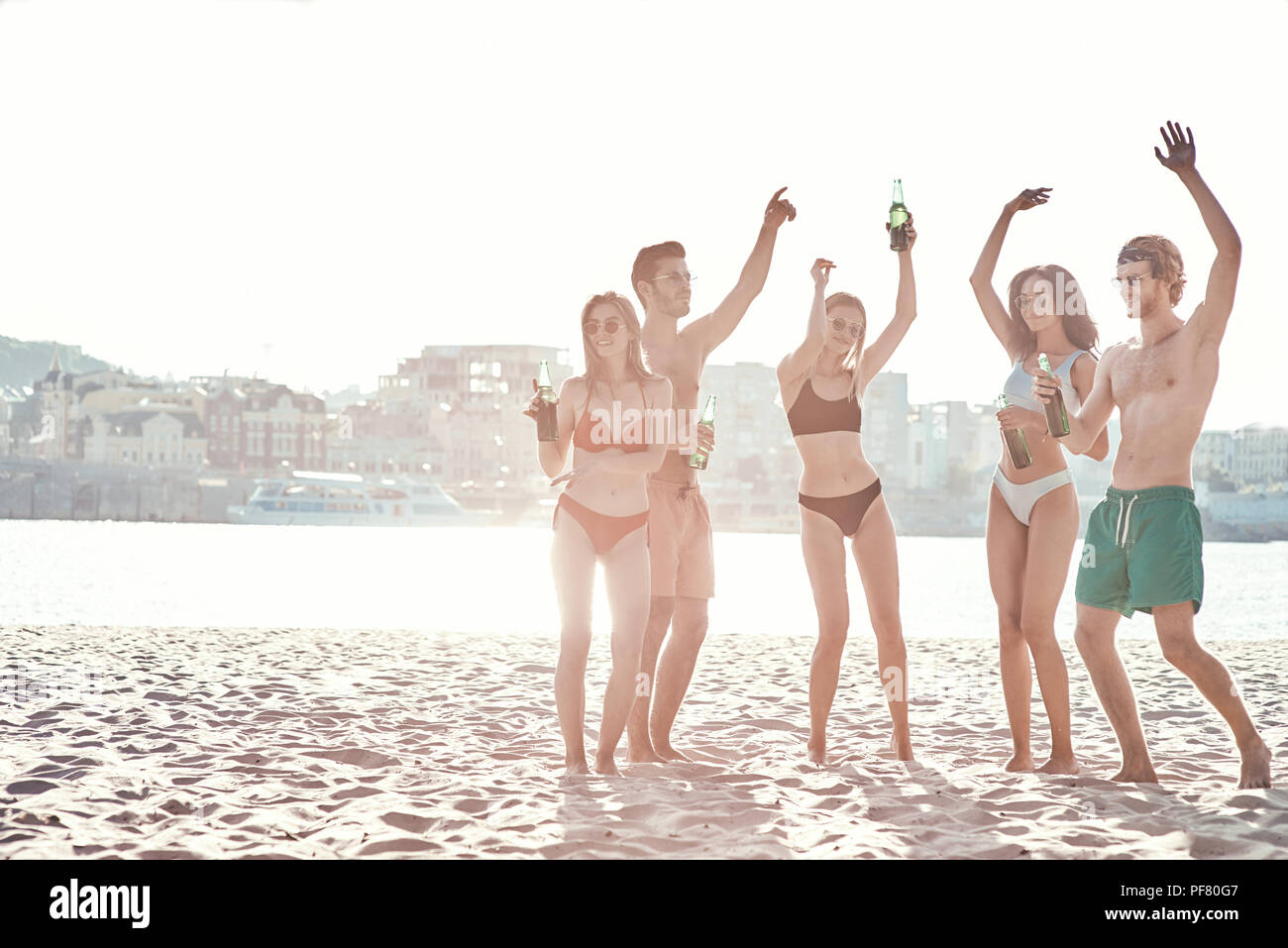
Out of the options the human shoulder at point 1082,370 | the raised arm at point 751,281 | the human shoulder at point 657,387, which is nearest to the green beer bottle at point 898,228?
the raised arm at point 751,281

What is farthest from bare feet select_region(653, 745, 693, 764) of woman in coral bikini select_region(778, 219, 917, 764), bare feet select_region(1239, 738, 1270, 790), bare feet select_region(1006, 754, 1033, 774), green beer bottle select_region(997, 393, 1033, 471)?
bare feet select_region(1239, 738, 1270, 790)

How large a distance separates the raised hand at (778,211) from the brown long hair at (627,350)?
0.90 meters

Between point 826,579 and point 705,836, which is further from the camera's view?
point 826,579

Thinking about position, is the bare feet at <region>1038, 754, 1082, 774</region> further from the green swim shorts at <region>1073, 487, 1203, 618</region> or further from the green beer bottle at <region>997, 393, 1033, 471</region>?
the green beer bottle at <region>997, 393, 1033, 471</region>

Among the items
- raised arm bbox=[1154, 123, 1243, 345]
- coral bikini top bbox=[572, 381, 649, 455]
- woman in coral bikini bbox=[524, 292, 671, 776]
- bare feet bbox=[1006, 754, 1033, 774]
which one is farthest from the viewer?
bare feet bbox=[1006, 754, 1033, 774]

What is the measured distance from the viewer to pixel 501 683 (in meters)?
9.45

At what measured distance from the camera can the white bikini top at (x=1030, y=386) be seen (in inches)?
205

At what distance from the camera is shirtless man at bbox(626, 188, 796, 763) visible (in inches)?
217

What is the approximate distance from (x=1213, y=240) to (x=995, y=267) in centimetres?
112

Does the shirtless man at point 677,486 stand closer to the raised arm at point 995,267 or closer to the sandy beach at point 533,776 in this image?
the sandy beach at point 533,776
